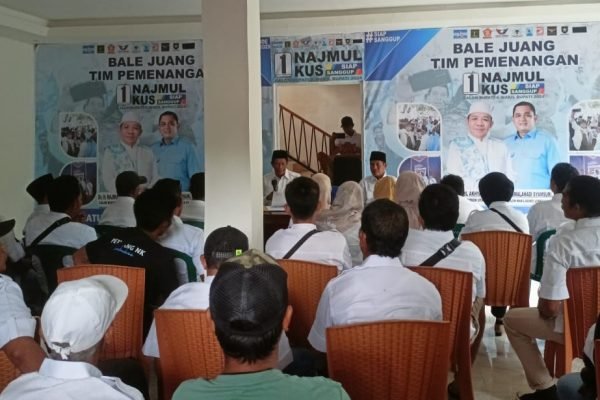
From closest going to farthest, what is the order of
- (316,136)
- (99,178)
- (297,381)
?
(297,381)
(99,178)
(316,136)

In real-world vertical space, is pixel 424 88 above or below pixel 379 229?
above

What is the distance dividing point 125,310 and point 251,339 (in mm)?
1627

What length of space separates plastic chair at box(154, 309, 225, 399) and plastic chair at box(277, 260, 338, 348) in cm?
78

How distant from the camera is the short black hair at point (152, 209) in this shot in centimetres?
330

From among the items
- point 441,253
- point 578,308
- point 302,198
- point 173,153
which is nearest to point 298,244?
point 302,198

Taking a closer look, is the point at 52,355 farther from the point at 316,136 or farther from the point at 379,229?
the point at 316,136

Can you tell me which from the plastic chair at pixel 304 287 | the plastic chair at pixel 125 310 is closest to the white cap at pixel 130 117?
the plastic chair at pixel 125 310

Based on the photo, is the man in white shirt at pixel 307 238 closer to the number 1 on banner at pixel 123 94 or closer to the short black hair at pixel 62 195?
the short black hair at pixel 62 195

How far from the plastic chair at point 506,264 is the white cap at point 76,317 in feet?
9.73

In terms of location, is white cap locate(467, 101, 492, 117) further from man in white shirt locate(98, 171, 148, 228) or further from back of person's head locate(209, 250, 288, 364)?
back of person's head locate(209, 250, 288, 364)

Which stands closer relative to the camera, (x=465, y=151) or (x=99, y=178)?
(x=465, y=151)

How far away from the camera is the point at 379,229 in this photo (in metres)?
2.54

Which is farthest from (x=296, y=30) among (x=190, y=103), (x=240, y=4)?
(x=240, y=4)

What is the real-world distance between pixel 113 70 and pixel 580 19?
563cm
